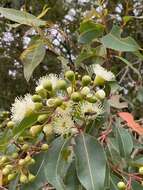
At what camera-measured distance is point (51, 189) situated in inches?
67.7

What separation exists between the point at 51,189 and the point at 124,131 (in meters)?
0.30

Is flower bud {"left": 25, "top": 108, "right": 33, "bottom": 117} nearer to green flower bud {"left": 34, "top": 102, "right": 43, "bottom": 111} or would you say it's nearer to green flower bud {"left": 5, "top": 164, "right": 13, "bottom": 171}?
green flower bud {"left": 34, "top": 102, "right": 43, "bottom": 111}

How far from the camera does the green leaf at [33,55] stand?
1.85 meters

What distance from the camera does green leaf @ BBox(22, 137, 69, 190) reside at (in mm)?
1479

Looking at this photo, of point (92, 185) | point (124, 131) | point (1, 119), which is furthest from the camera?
point (1, 119)

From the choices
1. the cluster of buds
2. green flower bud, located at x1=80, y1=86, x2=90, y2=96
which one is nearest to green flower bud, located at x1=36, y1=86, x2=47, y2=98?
the cluster of buds

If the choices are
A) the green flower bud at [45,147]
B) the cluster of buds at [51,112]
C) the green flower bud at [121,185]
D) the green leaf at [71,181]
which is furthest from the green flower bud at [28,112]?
the green flower bud at [121,185]

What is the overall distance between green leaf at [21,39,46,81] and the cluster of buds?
0.28m

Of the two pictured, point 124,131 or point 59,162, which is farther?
point 124,131

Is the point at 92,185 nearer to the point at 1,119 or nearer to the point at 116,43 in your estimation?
the point at 116,43

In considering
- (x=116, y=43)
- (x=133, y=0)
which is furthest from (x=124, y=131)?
(x=133, y=0)

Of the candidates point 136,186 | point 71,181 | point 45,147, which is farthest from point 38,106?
point 136,186

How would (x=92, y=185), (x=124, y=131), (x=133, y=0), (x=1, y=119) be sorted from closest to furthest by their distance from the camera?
(x=92, y=185) → (x=124, y=131) → (x=1, y=119) → (x=133, y=0)

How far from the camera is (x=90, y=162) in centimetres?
148
